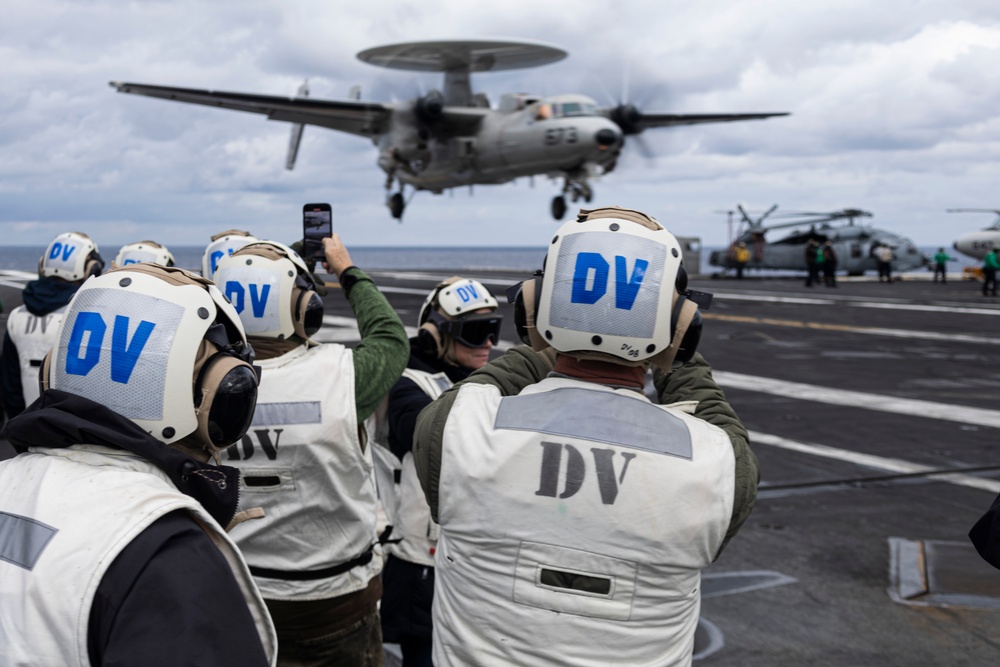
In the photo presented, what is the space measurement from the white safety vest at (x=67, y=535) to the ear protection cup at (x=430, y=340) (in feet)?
8.28

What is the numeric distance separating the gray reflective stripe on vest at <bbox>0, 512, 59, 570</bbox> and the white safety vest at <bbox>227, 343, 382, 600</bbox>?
4.86 ft

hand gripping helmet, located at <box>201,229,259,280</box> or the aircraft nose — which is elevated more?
the aircraft nose

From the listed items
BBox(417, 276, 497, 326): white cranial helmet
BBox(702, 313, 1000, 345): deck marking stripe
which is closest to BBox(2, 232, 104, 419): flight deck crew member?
BBox(417, 276, 497, 326): white cranial helmet

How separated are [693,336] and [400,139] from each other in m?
33.1

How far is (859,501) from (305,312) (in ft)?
19.1

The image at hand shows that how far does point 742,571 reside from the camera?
6023 millimetres

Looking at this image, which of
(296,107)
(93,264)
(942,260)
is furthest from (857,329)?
(296,107)

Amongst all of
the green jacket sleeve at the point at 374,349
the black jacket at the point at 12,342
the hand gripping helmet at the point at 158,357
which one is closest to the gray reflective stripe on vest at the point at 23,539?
the hand gripping helmet at the point at 158,357

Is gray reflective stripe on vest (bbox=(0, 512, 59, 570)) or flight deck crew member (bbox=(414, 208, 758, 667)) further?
flight deck crew member (bbox=(414, 208, 758, 667))

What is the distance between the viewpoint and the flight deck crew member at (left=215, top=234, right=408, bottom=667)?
3146mm

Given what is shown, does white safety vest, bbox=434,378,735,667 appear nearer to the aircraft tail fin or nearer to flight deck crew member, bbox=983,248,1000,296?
flight deck crew member, bbox=983,248,1000,296

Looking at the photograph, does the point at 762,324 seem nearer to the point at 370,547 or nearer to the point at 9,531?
the point at 370,547

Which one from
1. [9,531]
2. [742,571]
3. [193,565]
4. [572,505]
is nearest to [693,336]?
[572,505]

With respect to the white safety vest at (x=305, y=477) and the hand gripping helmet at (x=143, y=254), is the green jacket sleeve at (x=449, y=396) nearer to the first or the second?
the white safety vest at (x=305, y=477)
